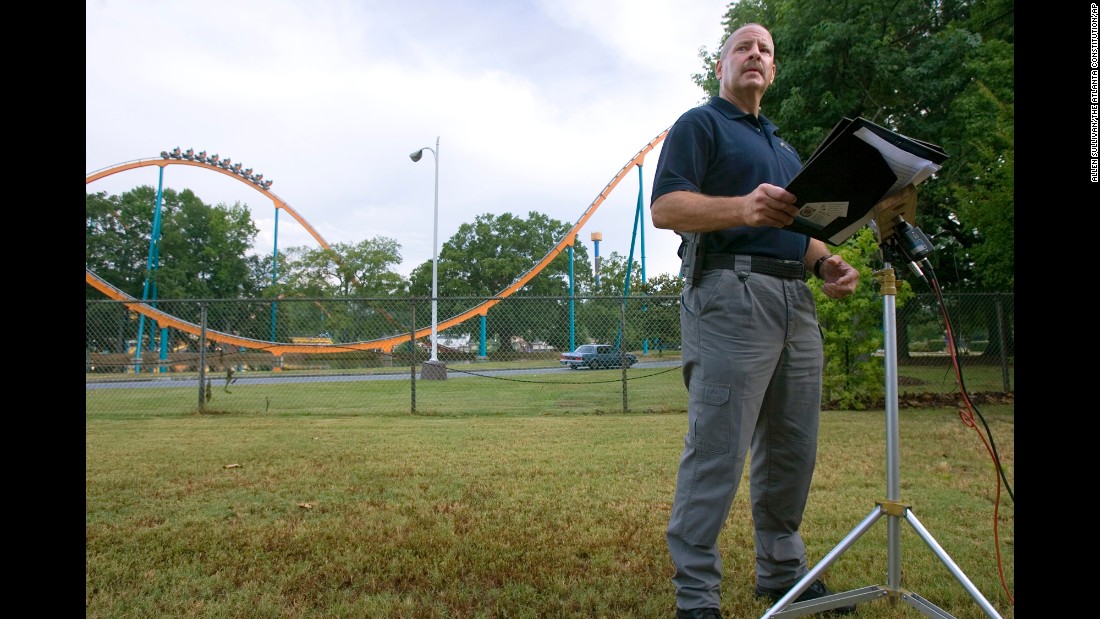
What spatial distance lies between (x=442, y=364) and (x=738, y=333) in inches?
337

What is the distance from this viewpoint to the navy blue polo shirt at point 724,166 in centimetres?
177

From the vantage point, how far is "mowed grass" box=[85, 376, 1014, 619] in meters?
1.96

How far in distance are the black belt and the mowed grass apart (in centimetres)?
98

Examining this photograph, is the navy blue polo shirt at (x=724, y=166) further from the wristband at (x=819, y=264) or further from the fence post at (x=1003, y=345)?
the fence post at (x=1003, y=345)

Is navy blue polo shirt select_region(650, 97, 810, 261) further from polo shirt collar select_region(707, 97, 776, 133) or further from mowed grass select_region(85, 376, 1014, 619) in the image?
mowed grass select_region(85, 376, 1014, 619)

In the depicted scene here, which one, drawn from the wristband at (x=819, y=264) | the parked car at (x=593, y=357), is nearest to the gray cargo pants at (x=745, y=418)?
the wristband at (x=819, y=264)

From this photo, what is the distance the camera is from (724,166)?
187cm

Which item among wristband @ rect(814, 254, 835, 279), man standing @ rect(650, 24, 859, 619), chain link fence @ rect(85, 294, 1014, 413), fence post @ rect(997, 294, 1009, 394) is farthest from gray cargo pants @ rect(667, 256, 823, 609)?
fence post @ rect(997, 294, 1009, 394)
